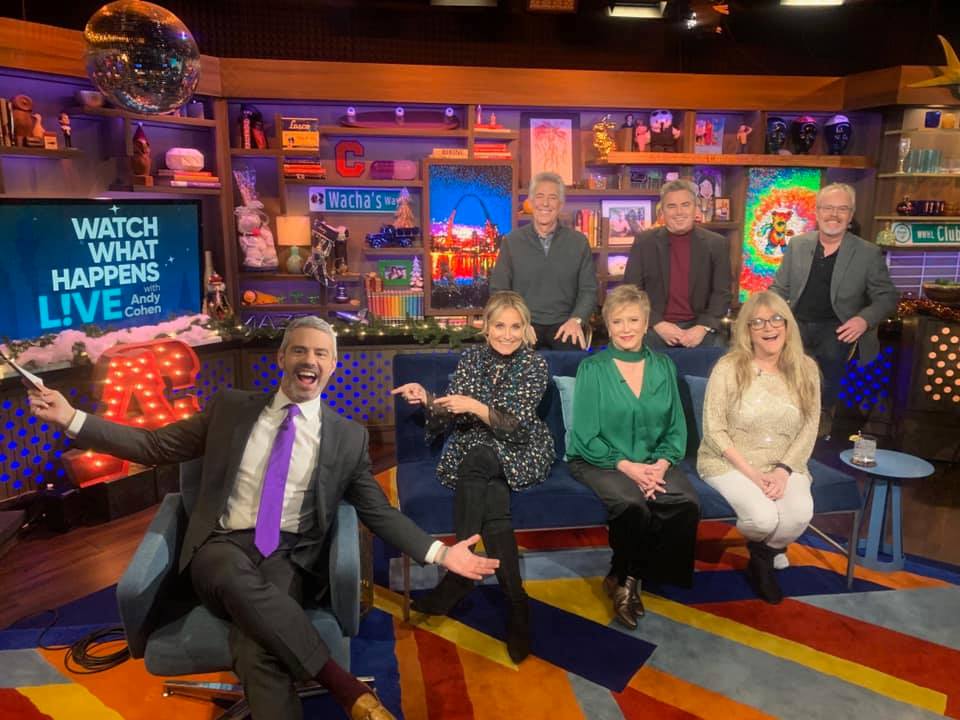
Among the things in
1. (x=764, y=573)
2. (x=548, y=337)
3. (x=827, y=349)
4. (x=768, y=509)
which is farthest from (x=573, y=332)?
(x=827, y=349)

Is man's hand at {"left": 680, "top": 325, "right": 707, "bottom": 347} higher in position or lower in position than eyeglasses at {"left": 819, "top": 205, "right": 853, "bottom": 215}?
lower

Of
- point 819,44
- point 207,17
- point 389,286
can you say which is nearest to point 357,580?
point 389,286

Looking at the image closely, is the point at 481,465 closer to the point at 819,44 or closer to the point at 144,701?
the point at 144,701

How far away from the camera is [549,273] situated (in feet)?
13.3

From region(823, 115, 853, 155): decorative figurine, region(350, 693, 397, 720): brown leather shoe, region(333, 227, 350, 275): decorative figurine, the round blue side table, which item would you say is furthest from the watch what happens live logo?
region(823, 115, 853, 155): decorative figurine

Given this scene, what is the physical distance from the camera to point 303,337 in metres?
2.41

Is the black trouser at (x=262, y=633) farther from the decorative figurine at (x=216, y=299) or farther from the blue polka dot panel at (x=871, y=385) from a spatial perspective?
the blue polka dot panel at (x=871, y=385)

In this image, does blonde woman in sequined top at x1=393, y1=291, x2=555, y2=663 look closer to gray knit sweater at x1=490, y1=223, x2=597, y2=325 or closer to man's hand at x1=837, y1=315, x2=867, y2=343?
gray knit sweater at x1=490, y1=223, x2=597, y2=325

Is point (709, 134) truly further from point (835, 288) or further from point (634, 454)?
point (634, 454)

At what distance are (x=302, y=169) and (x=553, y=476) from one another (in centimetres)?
362

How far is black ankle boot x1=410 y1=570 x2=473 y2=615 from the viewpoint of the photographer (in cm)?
301

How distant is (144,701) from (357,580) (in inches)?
37.2

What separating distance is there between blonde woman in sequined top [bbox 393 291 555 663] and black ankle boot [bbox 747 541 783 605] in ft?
3.14

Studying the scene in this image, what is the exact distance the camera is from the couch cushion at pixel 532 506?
3.05 m
